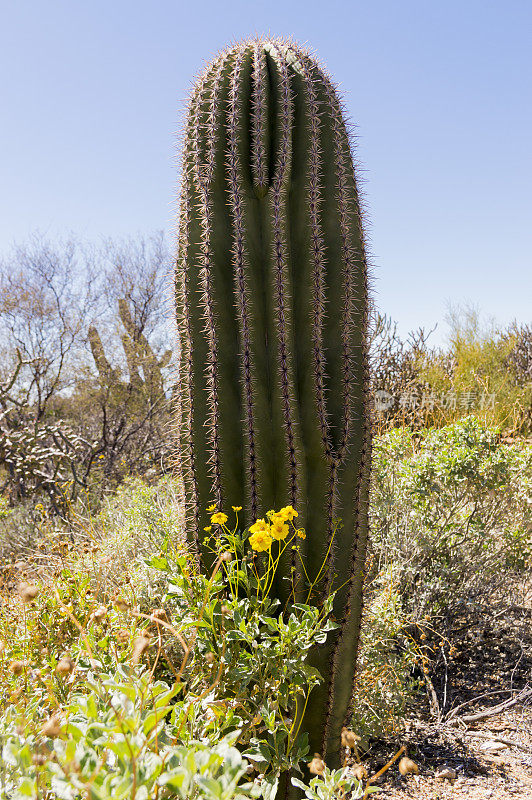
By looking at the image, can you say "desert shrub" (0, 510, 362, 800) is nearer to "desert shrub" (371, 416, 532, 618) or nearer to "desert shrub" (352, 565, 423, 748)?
"desert shrub" (352, 565, 423, 748)

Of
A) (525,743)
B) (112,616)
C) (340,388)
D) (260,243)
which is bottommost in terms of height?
(525,743)

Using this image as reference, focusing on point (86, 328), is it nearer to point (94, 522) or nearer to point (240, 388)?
point (94, 522)

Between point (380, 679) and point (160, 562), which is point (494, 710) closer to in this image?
point (380, 679)

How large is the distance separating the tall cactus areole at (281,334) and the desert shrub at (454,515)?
5.44ft

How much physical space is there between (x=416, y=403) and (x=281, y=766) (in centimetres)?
831

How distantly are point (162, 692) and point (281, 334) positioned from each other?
138 centimetres

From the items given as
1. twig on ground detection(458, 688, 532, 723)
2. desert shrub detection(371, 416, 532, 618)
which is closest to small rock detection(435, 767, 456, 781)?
twig on ground detection(458, 688, 532, 723)

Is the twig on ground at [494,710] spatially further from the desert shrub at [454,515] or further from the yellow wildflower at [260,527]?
the yellow wildflower at [260,527]

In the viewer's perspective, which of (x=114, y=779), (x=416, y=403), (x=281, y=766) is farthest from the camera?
(x=416, y=403)

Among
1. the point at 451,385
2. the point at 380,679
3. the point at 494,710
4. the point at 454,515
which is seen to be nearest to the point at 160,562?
the point at 380,679

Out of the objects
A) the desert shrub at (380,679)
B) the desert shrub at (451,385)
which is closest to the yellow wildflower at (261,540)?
the desert shrub at (380,679)

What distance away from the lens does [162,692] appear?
4.06ft

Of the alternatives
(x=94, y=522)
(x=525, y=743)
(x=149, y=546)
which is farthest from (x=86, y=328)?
(x=525, y=743)

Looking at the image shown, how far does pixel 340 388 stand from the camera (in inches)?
92.0
